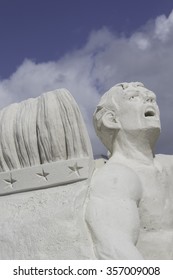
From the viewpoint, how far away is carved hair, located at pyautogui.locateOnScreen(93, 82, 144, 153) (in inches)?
160

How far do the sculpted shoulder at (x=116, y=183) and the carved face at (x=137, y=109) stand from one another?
0.40m

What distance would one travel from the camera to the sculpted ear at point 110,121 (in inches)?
158

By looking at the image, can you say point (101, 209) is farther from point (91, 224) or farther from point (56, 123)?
point (56, 123)

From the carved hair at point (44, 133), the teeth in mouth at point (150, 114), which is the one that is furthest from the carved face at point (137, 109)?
the carved hair at point (44, 133)

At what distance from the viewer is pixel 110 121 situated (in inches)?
159

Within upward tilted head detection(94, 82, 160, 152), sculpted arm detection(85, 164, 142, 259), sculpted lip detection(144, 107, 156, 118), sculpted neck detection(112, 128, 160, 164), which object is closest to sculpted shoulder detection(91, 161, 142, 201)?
sculpted arm detection(85, 164, 142, 259)

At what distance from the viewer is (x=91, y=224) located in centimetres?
344

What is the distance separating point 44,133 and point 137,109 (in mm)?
773

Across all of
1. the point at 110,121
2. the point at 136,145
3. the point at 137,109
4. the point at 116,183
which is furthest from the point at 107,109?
the point at 116,183

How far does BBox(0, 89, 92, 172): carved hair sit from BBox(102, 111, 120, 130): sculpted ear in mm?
253

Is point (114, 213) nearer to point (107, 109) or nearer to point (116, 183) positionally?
point (116, 183)

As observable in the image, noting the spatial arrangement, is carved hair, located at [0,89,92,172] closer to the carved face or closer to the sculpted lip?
the carved face

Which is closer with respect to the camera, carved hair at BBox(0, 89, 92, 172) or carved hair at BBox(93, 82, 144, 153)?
carved hair at BBox(0, 89, 92, 172)

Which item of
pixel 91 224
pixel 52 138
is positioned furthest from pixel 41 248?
pixel 52 138
